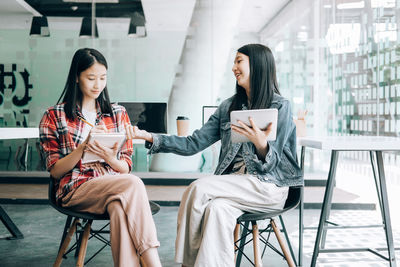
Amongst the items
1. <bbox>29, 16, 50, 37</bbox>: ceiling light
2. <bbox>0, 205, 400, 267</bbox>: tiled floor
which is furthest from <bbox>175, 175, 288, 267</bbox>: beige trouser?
<bbox>29, 16, 50, 37</bbox>: ceiling light

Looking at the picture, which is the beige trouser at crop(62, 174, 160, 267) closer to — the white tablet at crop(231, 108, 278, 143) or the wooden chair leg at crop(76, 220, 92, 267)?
the wooden chair leg at crop(76, 220, 92, 267)

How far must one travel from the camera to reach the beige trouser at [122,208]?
1.42 m

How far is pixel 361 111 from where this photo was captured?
5.26m

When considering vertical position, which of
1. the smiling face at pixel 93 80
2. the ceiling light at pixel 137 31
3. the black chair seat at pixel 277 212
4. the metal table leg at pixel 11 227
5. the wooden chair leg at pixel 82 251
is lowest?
the metal table leg at pixel 11 227

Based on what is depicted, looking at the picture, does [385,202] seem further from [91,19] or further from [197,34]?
[91,19]

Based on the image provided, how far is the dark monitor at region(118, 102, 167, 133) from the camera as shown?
4340mm

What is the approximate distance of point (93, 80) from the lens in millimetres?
1723

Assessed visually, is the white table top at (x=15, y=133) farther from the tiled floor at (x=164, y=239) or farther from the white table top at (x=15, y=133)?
the tiled floor at (x=164, y=239)

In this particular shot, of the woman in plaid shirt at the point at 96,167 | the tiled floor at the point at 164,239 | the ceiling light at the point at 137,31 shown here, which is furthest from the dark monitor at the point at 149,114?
the woman in plaid shirt at the point at 96,167

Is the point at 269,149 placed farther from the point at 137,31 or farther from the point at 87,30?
the point at 87,30

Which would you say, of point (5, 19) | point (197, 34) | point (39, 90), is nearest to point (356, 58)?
point (197, 34)

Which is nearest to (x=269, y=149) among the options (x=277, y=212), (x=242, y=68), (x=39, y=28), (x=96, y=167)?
(x=277, y=212)

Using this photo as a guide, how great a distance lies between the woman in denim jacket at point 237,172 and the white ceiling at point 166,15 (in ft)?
13.2

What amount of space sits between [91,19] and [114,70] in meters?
0.83
